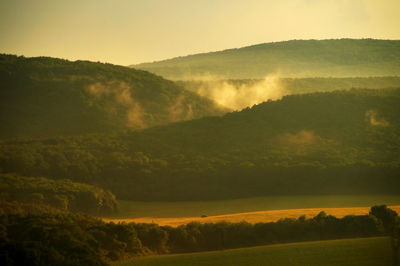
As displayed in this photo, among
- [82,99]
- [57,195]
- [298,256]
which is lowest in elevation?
[298,256]

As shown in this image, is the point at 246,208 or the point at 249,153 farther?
the point at 249,153

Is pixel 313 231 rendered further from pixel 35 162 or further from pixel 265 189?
pixel 35 162

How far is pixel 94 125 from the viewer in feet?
461

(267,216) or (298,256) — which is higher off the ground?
(267,216)

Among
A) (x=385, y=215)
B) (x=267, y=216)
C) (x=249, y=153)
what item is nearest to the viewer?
(x=385, y=215)

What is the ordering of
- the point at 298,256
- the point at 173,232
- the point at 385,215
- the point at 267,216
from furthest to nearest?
the point at 267,216 < the point at 173,232 < the point at 385,215 < the point at 298,256

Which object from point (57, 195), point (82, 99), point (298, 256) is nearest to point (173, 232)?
point (298, 256)

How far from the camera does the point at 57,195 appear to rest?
8181cm

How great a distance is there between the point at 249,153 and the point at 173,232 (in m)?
51.7

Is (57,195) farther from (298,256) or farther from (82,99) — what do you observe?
(82,99)

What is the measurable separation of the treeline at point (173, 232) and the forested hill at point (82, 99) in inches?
2991

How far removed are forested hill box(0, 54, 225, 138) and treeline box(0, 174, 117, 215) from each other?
145 feet

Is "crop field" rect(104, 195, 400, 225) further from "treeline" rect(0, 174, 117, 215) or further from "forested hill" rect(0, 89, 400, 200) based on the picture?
"forested hill" rect(0, 89, 400, 200)

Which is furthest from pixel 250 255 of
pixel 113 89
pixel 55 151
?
pixel 113 89
